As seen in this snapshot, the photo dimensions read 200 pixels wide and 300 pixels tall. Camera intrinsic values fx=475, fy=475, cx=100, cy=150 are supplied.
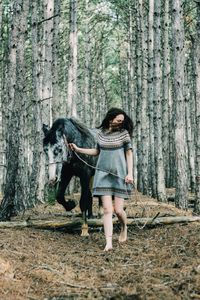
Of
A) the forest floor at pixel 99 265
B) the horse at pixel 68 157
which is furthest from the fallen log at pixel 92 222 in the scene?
the horse at pixel 68 157

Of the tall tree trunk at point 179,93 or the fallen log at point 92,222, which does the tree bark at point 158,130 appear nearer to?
the tall tree trunk at point 179,93

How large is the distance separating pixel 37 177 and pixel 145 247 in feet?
24.3

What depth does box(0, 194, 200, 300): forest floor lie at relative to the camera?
3.97m

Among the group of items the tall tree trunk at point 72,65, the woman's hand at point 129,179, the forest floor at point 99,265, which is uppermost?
the tall tree trunk at point 72,65

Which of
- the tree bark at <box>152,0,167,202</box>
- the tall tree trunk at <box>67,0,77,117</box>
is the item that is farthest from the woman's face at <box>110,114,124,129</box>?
the tall tree trunk at <box>67,0,77,117</box>

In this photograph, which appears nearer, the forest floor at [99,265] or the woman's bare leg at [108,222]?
the forest floor at [99,265]

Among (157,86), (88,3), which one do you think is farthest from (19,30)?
(88,3)

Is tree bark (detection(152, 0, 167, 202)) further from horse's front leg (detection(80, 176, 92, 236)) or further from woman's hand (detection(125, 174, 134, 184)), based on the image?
woman's hand (detection(125, 174, 134, 184))

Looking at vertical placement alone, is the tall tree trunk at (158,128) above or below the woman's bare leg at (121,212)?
above

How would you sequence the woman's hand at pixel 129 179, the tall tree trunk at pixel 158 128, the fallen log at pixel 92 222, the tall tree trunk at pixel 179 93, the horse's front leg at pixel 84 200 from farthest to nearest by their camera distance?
the tall tree trunk at pixel 158 128, the tall tree trunk at pixel 179 93, the fallen log at pixel 92 222, the horse's front leg at pixel 84 200, the woman's hand at pixel 129 179

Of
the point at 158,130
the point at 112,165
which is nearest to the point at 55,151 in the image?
the point at 112,165

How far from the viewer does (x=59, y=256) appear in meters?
5.76

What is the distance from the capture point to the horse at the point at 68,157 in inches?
290

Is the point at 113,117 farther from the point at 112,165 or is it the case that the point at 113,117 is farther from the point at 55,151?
the point at 55,151
